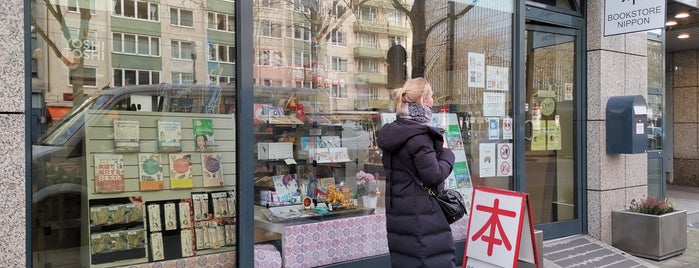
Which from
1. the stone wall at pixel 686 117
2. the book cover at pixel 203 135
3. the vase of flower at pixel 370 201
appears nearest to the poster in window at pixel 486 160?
the vase of flower at pixel 370 201

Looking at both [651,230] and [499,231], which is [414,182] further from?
[651,230]

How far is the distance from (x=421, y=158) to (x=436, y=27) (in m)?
3.19

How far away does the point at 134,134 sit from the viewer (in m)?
3.94

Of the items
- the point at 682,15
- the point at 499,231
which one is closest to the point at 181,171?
the point at 499,231

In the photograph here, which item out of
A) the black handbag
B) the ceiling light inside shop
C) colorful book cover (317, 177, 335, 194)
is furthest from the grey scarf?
the ceiling light inside shop

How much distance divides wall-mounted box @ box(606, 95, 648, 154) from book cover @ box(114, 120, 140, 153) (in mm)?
5345

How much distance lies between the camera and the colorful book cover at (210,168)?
420 centimetres

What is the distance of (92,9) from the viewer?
3824 millimetres

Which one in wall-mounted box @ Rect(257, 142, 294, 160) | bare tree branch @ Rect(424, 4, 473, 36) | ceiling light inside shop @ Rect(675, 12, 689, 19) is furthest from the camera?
ceiling light inside shop @ Rect(675, 12, 689, 19)

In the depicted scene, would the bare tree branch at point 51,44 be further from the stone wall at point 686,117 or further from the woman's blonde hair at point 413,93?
the stone wall at point 686,117

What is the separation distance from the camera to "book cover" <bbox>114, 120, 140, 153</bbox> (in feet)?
12.7

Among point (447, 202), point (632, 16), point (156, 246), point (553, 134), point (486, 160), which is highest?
point (632, 16)

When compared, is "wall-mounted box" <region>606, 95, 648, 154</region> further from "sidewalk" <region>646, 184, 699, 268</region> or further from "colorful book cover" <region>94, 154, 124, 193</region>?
"colorful book cover" <region>94, 154, 124, 193</region>

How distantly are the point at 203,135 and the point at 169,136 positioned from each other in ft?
0.83
